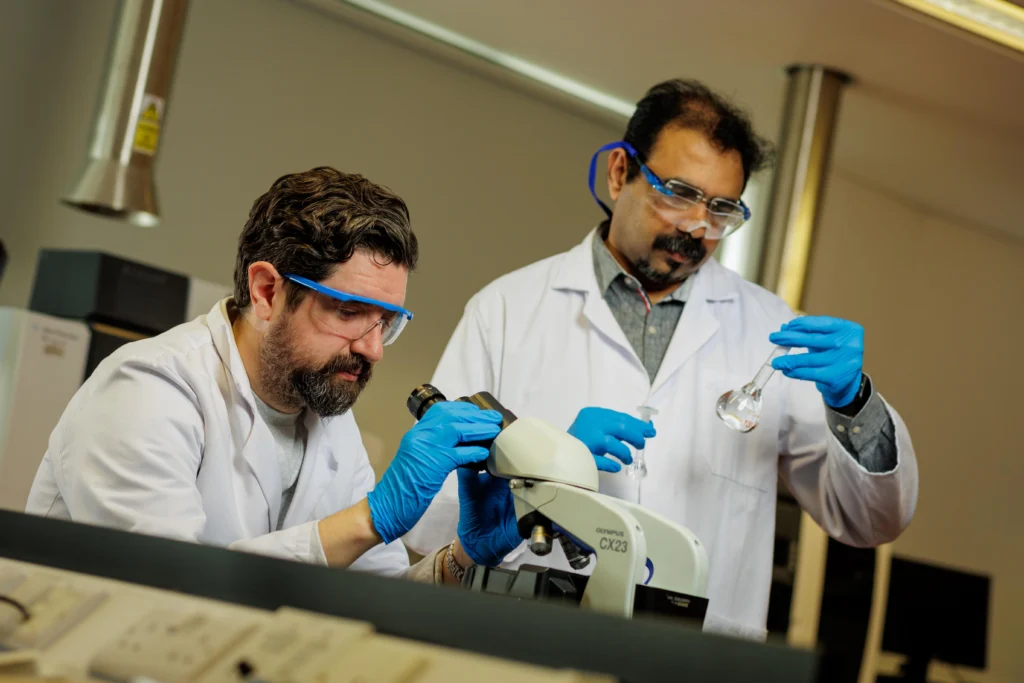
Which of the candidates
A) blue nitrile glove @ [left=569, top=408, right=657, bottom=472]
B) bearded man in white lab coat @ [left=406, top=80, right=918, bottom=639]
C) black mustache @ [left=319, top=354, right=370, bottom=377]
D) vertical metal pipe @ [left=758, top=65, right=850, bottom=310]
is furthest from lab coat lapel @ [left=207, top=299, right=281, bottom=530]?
vertical metal pipe @ [left=758, top=65, right=850, bottom=310]

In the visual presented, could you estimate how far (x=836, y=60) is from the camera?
4160mm

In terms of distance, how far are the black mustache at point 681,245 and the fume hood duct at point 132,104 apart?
2007mm

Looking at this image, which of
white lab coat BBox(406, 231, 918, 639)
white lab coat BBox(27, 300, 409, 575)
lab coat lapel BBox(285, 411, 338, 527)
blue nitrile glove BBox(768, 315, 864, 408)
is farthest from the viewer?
white lab coat BBox(406, 231, 918, 639)

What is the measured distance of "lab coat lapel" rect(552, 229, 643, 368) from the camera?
2186 mm

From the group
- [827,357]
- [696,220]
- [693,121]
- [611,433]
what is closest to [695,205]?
[696,220]

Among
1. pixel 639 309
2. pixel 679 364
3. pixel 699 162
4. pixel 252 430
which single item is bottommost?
pixel 252 430

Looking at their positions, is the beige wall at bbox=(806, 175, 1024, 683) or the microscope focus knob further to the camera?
the beige wall at bbox=(806, 175, 1024, 683)

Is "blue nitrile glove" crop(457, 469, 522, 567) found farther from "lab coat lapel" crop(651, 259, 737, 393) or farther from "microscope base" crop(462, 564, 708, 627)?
"lab coat lapel" crop(651, 259, 737, 393)

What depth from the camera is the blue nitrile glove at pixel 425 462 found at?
1526 mm

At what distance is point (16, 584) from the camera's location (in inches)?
40.4

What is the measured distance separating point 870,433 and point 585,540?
0.86 meters

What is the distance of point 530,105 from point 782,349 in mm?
3687

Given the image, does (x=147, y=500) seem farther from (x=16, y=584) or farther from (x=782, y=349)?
(x=782, y=349)

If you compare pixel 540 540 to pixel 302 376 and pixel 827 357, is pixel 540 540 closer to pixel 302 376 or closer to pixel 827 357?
pixel 302 376
